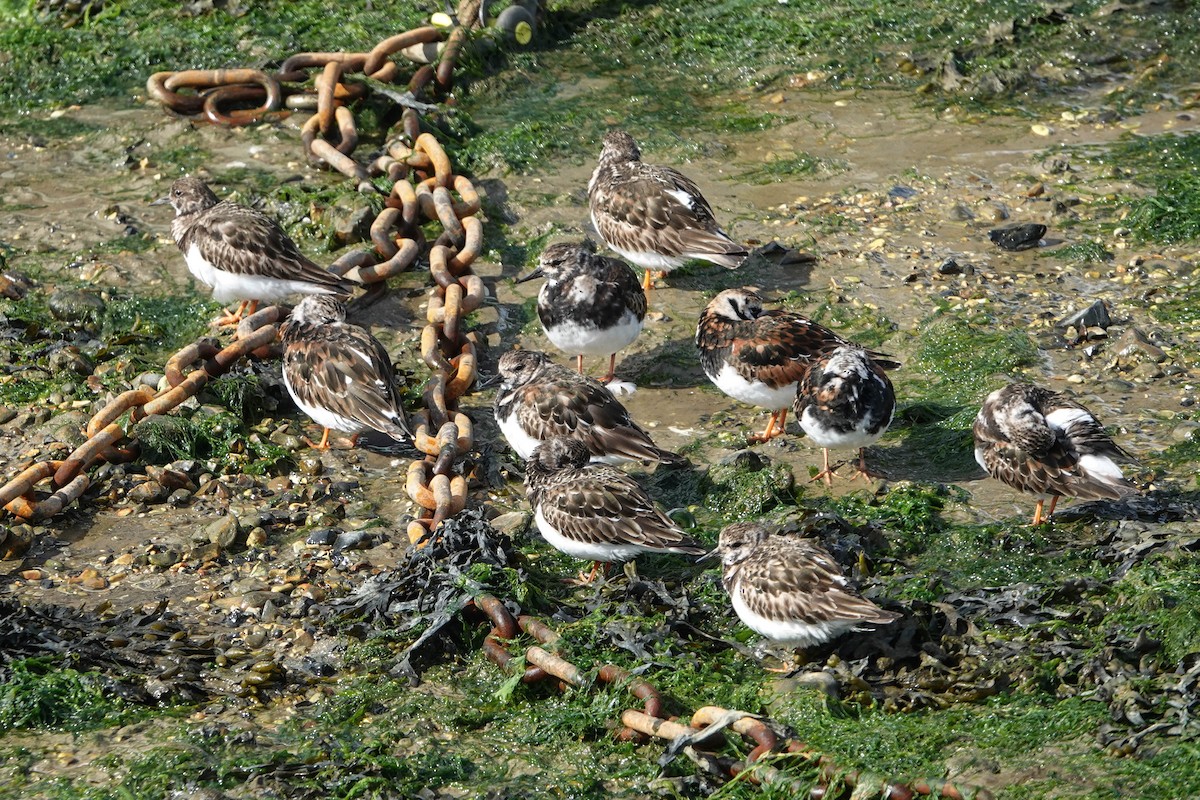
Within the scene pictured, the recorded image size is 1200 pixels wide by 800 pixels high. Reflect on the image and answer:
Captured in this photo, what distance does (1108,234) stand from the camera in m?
9.02

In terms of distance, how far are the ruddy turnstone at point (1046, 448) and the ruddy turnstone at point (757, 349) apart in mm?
1138

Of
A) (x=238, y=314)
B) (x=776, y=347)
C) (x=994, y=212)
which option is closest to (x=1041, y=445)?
(x=776, y=347)

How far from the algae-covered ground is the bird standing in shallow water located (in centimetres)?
21

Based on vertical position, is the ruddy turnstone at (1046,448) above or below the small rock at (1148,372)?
above

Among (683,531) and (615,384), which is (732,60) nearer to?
(615,384)

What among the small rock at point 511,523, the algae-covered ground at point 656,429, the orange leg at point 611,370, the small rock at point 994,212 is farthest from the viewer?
the small rock at point 994,212

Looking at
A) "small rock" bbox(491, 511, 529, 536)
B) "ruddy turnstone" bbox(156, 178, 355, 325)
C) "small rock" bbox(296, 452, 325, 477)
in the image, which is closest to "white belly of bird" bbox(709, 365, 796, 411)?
"small rock" bbox(491, 511, 529, 536)

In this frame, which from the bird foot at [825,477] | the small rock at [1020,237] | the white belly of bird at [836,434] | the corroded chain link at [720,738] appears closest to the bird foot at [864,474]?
the bird foot at [825,477]

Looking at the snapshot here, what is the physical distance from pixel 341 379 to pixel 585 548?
1.87 metres

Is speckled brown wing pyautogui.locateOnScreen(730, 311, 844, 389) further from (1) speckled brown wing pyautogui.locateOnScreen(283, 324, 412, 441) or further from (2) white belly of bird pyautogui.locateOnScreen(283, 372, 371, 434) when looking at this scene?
(2) white belly of bird pyautogui.locateOnScreen(283, 372, 371, 434)

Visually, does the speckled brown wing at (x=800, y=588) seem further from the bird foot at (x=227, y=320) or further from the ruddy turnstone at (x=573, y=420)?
the bird foot at (x=227, y=320)

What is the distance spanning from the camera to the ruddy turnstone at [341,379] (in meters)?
7.27

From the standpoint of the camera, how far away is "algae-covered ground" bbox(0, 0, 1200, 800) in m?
5.21

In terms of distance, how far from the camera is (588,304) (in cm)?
791
